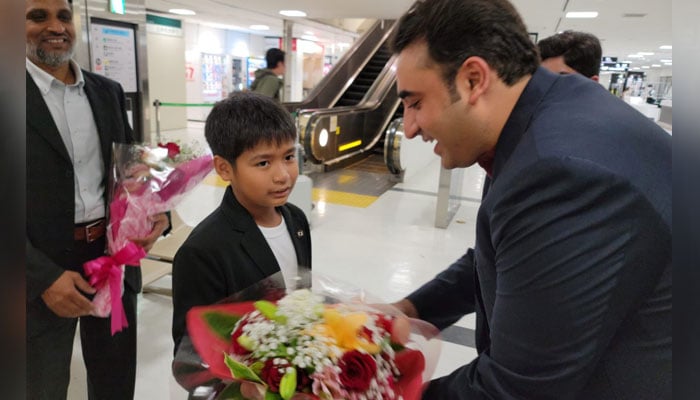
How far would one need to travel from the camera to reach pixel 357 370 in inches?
34.0

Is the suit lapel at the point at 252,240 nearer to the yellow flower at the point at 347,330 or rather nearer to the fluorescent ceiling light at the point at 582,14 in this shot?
the yellow flower at the point at 347,330

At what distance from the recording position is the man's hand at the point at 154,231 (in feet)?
6.06

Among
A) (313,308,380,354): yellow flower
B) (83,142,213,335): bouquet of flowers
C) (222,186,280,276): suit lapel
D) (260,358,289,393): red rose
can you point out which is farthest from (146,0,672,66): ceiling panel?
(260,358,289,393): red rose

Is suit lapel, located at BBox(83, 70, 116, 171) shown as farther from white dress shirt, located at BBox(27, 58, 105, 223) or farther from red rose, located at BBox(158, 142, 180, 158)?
red rose, located at BBox(158, 142, 180, 158)

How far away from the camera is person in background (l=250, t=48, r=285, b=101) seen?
7.49 meters

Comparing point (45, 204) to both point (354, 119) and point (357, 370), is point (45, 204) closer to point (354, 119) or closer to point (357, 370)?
point (357, 370)

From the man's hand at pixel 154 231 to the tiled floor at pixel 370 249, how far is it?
0.61 meters

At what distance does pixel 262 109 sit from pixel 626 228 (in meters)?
1.19

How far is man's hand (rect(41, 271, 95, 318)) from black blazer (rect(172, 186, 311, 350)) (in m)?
0.47

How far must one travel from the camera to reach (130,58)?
363 centimetres

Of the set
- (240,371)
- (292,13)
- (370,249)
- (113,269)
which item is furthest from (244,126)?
(292,13)

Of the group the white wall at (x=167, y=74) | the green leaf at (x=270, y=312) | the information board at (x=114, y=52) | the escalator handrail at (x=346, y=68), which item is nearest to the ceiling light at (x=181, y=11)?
the white wall at (x=167, y=74)

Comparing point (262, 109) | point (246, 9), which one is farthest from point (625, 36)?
point (262, 109)

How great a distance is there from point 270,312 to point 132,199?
3.51 ft
